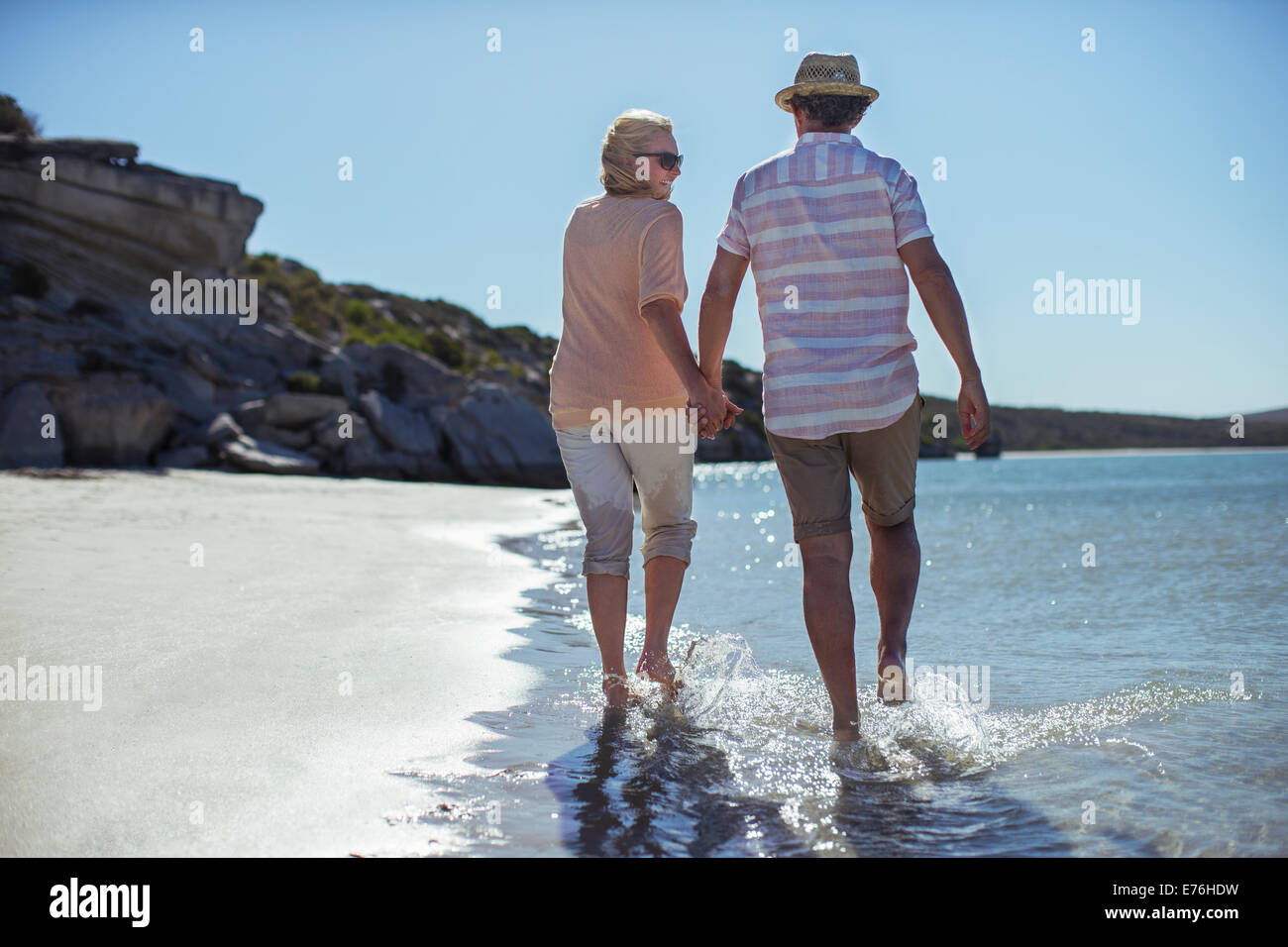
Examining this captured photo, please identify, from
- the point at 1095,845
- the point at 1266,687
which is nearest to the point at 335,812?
the point at 1095,845

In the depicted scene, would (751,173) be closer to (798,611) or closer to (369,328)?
(798,611)

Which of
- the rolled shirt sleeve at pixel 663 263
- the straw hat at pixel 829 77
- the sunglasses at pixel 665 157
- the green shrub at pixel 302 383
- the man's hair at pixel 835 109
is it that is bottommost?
the rolled shirt sleeve at pixel 663 263

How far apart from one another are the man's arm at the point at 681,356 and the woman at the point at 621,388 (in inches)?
2.9

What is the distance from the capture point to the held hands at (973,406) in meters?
3.02

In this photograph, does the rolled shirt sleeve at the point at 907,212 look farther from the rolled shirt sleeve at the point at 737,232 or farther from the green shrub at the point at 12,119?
the green shrub at the point at 12,119

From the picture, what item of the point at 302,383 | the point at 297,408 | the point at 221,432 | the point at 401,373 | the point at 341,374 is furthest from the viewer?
the point at 401,373

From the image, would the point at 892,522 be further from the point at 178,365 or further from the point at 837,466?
the point at 178,365

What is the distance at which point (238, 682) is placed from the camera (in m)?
3.20

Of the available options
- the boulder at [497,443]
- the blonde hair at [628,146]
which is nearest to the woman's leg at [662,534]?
the blonde hair at [628,146]

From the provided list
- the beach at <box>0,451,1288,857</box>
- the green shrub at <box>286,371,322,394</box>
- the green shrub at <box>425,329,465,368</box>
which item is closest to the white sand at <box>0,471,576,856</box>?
the beach at <box>0,451,1288,857</box>

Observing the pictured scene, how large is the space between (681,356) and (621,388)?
0.99 feet

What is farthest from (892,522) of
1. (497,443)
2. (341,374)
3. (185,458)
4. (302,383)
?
(341,374)
